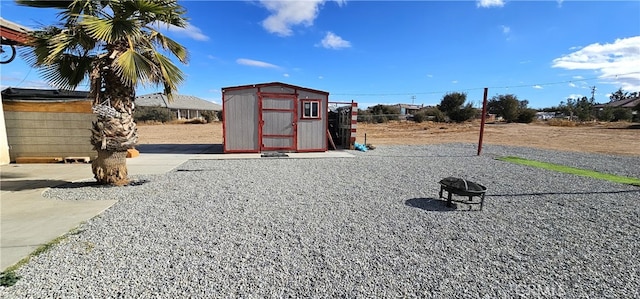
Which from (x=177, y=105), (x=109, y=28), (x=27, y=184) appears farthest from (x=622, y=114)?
(x=177, y=105)

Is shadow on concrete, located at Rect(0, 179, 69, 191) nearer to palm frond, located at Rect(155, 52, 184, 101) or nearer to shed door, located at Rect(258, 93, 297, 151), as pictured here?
palm frond, located at Rect(155, 52, 184, 101)

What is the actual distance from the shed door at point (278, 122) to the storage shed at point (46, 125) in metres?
5.00

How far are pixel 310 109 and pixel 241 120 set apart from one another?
102 inches

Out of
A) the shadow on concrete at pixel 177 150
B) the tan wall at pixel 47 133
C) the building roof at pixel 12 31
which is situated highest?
the building roof at pixel 12 31

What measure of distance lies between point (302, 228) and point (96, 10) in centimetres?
494

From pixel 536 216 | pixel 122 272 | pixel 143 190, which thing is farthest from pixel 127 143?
pixel 536 216

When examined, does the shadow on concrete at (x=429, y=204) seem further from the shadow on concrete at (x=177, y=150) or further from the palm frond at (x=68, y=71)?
the shadow on concrete at (x=177, y=150)

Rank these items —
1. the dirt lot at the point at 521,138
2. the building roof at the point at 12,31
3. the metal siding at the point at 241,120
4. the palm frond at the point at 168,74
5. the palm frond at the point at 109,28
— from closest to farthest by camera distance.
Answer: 1. the palm frond at the point at 109,28
2. the palm frond at the point at 168,74
3. the building roof at the point at 12,31
4. the metal siding at the point at 241,120
5. the dirt lot at the point at 521,138

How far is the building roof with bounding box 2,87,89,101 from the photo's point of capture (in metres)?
7.64

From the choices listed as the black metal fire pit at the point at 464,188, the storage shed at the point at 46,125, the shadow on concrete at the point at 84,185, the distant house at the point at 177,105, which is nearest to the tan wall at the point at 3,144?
the storage shed at the point at 46,125

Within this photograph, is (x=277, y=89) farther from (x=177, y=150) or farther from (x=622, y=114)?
(x=622, y=114)

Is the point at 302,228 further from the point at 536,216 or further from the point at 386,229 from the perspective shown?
the point at 536,216

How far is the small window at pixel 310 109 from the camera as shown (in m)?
10.7

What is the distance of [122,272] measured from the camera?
2.48 m
